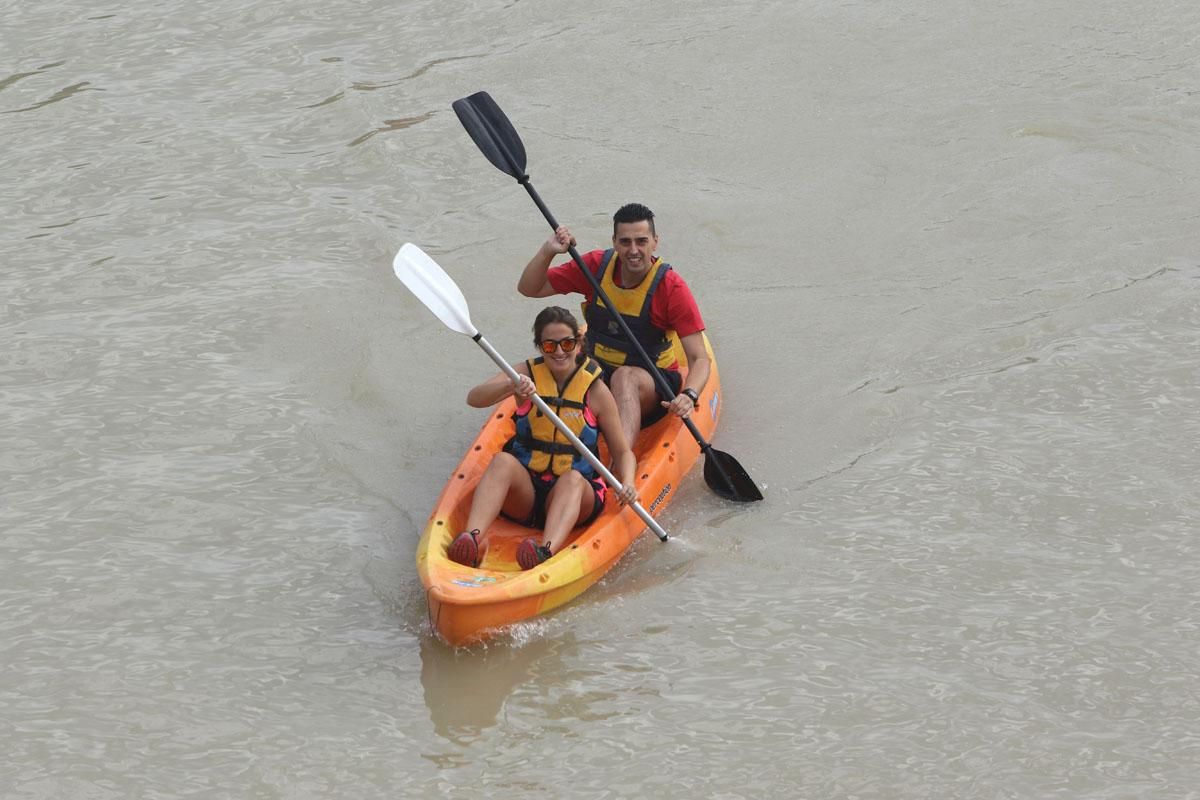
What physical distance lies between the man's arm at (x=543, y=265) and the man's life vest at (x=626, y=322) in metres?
0.21

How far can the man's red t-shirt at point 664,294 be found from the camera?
20.7 feet

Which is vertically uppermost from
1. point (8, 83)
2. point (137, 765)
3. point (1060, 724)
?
point (8, 83)

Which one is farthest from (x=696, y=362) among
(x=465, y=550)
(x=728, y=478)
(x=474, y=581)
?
(x=474, y=581)

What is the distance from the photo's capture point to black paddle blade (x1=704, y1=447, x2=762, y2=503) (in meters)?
6.21

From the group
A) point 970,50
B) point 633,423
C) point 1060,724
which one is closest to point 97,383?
point 633,423

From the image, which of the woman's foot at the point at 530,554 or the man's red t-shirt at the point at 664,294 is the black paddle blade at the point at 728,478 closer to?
the man's red t-shirt at the point at 664,294

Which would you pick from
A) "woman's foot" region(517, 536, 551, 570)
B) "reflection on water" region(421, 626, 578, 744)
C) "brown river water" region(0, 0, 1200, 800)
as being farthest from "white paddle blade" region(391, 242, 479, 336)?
"reflection on water" region(421, 626, 578, 744)

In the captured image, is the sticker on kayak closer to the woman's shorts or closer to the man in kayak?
the woman's shorts

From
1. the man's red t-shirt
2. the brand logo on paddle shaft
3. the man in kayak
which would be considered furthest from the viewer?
the man's red t-shirt

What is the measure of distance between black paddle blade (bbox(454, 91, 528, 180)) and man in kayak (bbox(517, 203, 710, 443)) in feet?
1.43

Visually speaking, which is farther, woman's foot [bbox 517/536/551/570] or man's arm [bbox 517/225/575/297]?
man's arm [bbox 517/225/575/297]

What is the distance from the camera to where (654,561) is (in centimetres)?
592

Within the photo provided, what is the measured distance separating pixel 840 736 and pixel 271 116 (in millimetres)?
6612

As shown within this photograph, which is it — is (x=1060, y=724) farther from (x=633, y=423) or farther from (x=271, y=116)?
(x=271, y=116)
